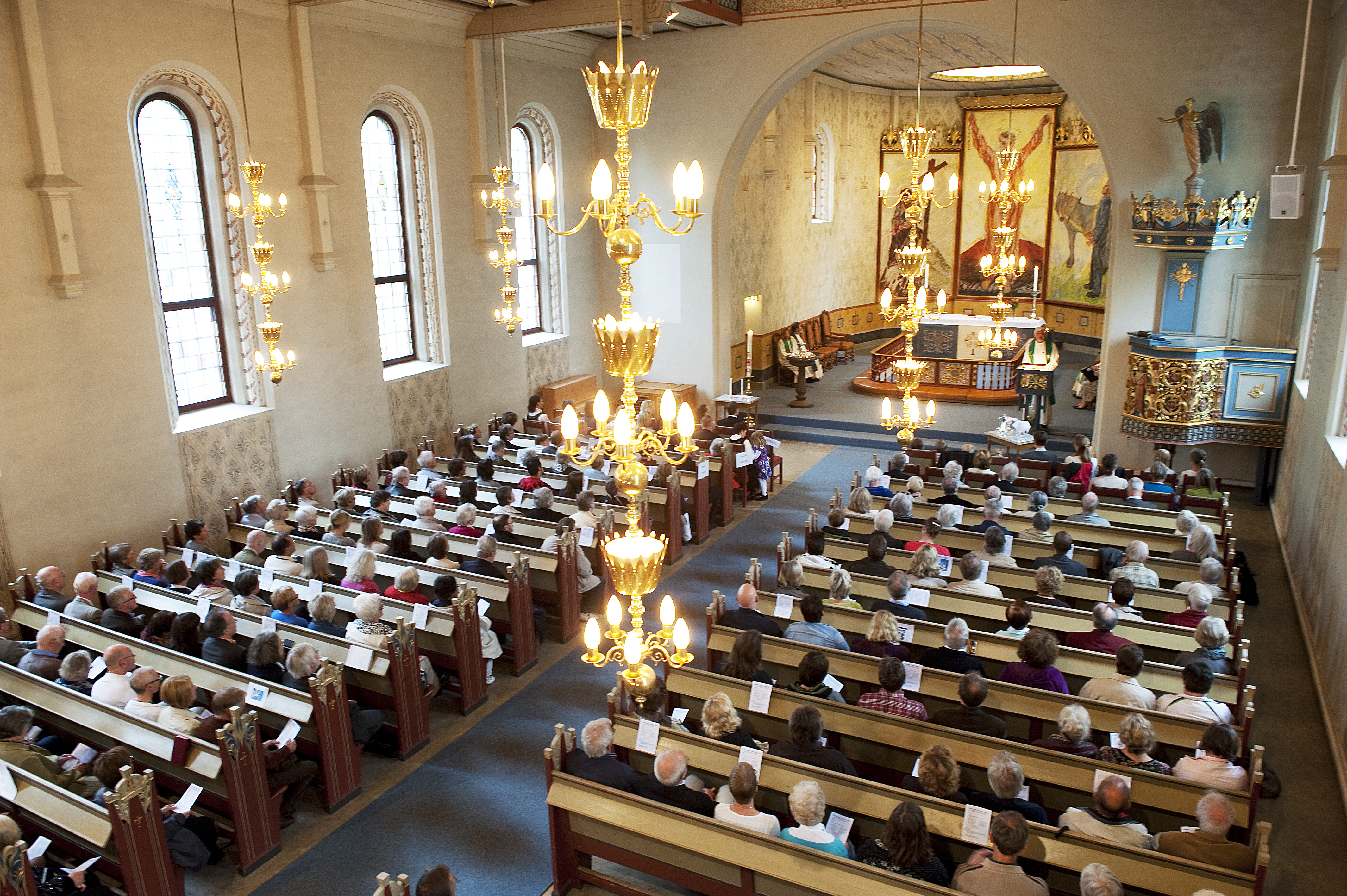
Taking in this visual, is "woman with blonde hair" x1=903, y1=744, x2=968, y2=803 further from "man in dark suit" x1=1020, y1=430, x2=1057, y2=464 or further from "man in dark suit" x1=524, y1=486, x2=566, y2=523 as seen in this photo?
"man in dark suit" x1=1020, y1=430, x2=1057, y2=464

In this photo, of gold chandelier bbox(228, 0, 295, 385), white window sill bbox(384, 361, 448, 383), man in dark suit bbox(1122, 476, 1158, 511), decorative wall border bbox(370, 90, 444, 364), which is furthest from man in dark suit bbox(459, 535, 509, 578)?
man in dark suit bbox(1122, 476, 1158, 511)

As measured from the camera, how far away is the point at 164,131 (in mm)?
9891

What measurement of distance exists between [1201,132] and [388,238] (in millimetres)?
10576

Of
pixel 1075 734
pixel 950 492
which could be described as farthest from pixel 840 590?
pixel 950 492

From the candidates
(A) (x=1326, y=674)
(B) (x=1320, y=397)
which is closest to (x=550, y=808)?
(A) (x=1326, y=674)

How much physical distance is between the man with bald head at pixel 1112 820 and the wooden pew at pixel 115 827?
4730 millimetres

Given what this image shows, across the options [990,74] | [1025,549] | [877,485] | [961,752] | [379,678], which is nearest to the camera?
[961,752]

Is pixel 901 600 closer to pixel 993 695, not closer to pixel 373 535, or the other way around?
pixel 993 695

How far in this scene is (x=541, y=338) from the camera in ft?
51.2

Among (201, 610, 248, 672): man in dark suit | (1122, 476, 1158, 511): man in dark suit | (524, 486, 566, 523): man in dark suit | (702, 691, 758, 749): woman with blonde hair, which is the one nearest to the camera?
(702, 691, 758, 749): woman with blonde hair

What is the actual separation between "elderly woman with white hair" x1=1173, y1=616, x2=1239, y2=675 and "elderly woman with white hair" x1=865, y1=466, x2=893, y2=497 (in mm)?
3842

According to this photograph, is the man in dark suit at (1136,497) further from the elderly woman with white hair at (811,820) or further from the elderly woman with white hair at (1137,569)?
the elderly woman with white hair at (811,820)

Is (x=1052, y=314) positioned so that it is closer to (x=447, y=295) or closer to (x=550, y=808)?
(x=447, y=295)

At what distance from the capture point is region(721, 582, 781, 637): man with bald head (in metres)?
6.84
